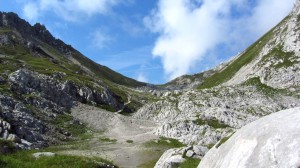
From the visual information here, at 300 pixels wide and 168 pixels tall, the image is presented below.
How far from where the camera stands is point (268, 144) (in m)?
16.1

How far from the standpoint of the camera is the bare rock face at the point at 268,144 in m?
15.2

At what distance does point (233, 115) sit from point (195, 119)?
9497mm

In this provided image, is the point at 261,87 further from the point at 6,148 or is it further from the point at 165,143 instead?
Answer: the point at 6,148

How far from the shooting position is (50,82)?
477 feet

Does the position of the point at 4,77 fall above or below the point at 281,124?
above

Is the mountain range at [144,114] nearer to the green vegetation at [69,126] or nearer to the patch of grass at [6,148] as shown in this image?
the green vegetation at [69,126]

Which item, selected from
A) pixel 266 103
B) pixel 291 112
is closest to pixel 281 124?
pixel 291 112

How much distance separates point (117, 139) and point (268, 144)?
78.3 m

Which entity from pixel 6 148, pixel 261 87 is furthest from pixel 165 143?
pixel 261 87

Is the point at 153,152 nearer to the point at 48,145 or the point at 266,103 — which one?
the point at 48,145

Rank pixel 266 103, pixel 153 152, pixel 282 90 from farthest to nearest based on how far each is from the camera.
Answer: pixel 282 90 → pixel 266 103 → pixel 153 152

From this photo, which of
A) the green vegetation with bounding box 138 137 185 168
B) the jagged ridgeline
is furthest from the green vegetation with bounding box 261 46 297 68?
the green vegetation with bounding box 138 137 185 168

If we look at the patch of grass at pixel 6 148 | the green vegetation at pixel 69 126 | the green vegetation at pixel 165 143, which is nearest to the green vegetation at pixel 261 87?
the green vegetation at pixel 165 143

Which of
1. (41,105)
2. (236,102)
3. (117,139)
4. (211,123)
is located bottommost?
(117,139)
